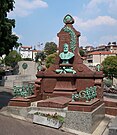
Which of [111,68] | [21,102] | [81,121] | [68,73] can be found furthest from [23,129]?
[111,68]

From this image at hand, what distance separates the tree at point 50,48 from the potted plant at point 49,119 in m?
68.3

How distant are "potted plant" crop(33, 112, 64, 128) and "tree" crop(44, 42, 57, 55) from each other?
68292 mm

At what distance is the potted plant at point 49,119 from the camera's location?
9.00 meters

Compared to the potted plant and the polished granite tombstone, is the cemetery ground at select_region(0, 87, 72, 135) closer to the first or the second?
the potted plant

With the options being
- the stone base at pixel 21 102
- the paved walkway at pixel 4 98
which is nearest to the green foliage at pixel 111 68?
the paved walkway at pixel 4 98

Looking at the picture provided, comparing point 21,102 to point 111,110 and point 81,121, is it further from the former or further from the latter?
point 111,110

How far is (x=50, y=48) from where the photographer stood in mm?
81750

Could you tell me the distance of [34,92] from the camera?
13.4 metres

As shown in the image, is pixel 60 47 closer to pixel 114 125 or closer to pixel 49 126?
pixel 49 126

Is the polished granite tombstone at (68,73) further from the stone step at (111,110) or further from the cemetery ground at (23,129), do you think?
the cemetery ground at (23,129)

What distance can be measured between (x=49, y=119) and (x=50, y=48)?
73.2 meters

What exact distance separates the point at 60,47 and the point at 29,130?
7.06 m

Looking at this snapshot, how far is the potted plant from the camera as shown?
29.5ft

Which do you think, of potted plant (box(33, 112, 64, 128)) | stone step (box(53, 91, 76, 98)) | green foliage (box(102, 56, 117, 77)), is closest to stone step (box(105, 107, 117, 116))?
stone step (box(53, 91, 76, 98))
